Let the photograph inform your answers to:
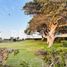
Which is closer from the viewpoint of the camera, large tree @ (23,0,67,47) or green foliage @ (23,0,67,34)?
green foliage @ (23,0,67,34)

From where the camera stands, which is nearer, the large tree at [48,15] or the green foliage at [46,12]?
the green foliage at [46,12]

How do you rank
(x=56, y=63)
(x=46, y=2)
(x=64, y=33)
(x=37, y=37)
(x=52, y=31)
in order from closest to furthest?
(x=56, y=63)
(x=46, y=2)
(x=52, y=31)
(x=64, y=33)
(x=37, y=37)

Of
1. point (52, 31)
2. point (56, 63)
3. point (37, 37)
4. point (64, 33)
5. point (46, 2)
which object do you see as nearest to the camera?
point (56, 63)

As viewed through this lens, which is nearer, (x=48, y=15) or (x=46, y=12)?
(x=48, y=15)

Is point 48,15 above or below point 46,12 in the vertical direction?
below

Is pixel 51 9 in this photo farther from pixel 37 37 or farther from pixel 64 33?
pixel 37 37

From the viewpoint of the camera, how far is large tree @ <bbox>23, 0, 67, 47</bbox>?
3916 cm

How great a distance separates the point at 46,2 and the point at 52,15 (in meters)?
3.50

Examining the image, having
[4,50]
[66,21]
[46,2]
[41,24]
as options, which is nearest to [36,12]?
[41,24]

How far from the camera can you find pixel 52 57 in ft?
36.2

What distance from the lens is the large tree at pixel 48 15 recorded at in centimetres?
3916

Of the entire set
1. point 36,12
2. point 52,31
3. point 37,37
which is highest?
point 36,12

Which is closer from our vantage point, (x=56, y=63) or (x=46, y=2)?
(x=56, y=63)

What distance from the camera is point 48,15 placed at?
42.3m
